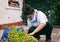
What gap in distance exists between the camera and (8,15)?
14.8 metres

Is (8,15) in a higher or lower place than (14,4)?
lower

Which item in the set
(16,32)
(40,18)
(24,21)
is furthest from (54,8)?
(16,32)

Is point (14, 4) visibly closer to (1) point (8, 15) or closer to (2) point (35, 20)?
(1) point (8, 15)

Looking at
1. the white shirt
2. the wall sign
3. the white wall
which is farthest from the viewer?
the wall sign

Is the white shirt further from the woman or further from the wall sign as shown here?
the wall sign

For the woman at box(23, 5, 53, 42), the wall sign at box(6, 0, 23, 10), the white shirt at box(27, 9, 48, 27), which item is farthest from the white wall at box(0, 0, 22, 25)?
the white shirt at box(27, 9, 48, 27)

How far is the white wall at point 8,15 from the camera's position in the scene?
45.8 ft

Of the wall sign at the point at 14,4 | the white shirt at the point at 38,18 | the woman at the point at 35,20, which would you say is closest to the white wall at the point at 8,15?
the wall sign at the point at 14,4

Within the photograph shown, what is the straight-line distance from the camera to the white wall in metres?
14.0

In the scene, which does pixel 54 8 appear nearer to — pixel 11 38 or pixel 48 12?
pixel 48 12

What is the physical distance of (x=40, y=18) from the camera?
7.35 m

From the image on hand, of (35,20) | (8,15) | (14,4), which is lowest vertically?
(8,15)

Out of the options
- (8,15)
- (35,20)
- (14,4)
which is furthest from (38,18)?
(14,4)

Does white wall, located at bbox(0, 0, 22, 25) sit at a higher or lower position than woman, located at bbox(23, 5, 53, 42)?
lower
